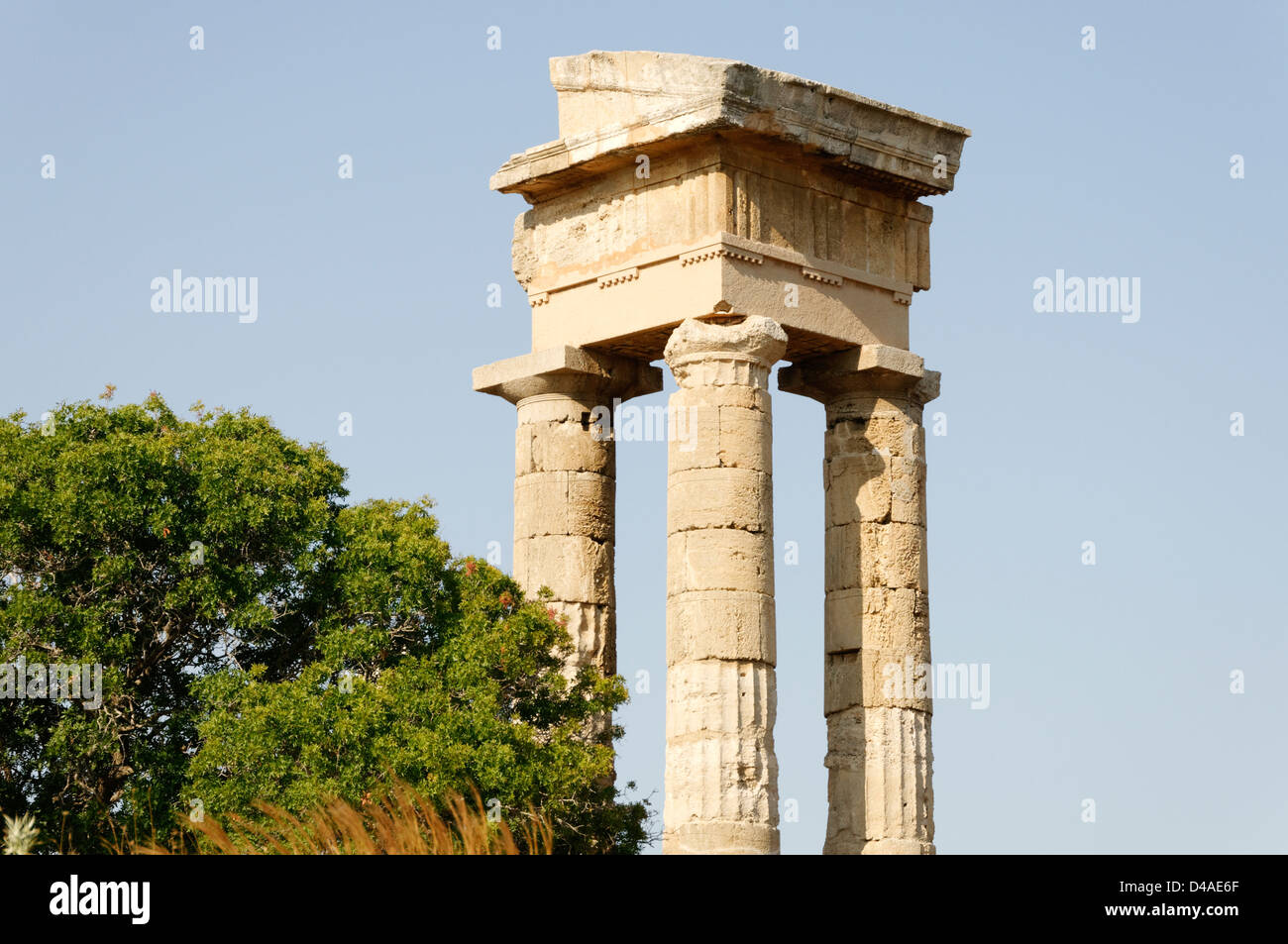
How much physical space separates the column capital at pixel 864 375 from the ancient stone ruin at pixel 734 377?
0.11 feet

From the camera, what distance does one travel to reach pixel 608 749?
93.6 ft

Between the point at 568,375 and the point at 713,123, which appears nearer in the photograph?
the point at 713,123

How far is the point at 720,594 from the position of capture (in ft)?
90.9

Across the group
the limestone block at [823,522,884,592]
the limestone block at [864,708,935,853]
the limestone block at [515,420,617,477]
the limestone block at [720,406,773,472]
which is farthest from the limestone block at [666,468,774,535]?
the limestone block at [864,708,935,853]

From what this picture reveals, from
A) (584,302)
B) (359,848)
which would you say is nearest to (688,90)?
(584,302)

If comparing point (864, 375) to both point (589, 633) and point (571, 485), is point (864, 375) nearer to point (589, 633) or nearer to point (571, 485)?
point (571, 485)

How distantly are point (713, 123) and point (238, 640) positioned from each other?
9389 mm

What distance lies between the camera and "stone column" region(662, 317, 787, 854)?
2714cm

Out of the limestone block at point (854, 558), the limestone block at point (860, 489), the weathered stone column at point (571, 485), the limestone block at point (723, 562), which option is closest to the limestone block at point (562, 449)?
the weathered stone column at point (571, 485)

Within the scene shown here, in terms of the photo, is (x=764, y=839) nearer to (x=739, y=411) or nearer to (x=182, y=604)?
(x=739, y=411)

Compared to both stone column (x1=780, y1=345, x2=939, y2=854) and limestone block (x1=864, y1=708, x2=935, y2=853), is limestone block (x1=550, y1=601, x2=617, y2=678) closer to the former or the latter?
stone column (x1=780, y1=345, x2=939, y2=854)

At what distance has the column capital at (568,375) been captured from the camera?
30.2 m

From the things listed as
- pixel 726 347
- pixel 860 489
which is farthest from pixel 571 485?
pixel 860 489
